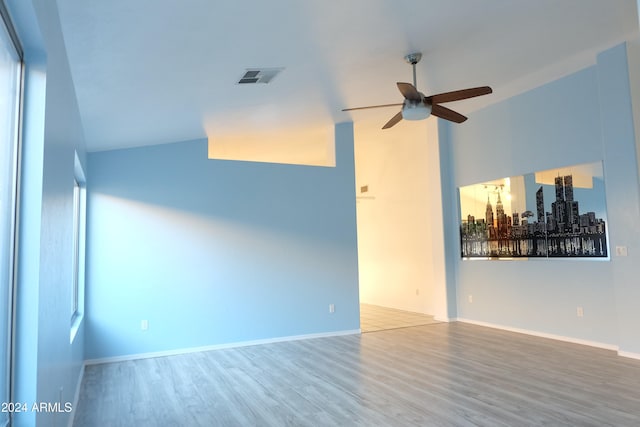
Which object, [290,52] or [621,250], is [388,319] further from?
[290,52]

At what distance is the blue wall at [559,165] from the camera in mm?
4551

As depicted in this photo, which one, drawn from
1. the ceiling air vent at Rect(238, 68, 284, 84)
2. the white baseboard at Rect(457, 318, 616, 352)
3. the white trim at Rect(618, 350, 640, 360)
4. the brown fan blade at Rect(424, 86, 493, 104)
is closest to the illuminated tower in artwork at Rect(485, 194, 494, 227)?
the white baseboard at Rect(457, 318, 616, 352)

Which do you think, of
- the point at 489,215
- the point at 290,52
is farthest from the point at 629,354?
the point at 290,52

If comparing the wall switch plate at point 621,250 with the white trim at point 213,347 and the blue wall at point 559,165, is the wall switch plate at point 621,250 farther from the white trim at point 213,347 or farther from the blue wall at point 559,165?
the white trim at point 213,347

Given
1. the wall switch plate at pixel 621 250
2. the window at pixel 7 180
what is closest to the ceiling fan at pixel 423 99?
the wall switch plate at pixel 621 250

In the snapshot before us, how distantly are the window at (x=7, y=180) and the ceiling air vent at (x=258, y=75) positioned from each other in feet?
6.93

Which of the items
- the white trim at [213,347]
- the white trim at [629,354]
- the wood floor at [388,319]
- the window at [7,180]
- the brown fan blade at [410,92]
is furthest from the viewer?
the wood floor at [388,319]

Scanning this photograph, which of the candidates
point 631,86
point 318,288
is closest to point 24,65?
point 318,288

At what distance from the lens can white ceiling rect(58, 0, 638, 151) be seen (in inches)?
105

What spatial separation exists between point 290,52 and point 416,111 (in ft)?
3.90

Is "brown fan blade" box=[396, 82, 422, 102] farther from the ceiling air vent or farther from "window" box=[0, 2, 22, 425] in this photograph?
"window" box=[0, 2, 22, 425]

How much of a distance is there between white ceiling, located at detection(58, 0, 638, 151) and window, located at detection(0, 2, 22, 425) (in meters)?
0.64

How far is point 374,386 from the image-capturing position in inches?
146

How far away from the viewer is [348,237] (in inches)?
243
